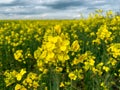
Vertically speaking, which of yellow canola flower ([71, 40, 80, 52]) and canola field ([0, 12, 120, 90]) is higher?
yellow canola flower ([71, 40, 80, 52])

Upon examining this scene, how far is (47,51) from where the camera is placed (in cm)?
241

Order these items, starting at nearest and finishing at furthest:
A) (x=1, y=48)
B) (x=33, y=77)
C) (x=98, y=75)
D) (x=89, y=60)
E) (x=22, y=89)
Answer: (x=22, y=89) → (x=33, y=77) → (x=89, y=60) → (x=98, y=75) → (x=1, y=48)

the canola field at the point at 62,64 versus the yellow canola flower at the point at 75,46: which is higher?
the yellow canola flower at the point at 75,46

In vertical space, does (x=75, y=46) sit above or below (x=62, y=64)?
above

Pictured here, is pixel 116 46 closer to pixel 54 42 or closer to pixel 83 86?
pixel 83 86

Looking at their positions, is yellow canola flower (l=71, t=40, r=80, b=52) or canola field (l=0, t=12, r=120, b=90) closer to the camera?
canola field (l=0, t=12, r=120, b=90)

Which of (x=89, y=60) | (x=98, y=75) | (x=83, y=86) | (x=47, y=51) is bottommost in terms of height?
(x=83, y=86)

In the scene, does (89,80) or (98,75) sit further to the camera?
(89,80)

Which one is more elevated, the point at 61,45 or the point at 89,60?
the point at 61,45

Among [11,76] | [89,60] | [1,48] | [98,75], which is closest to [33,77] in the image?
[11,76]

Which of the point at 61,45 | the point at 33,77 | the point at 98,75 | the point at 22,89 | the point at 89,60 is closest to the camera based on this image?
the point at 61,45

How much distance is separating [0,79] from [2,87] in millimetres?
180

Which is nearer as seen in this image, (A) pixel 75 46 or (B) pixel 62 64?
(A) pixel 75 46

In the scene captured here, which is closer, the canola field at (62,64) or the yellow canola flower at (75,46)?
the canola field at (62,64)
